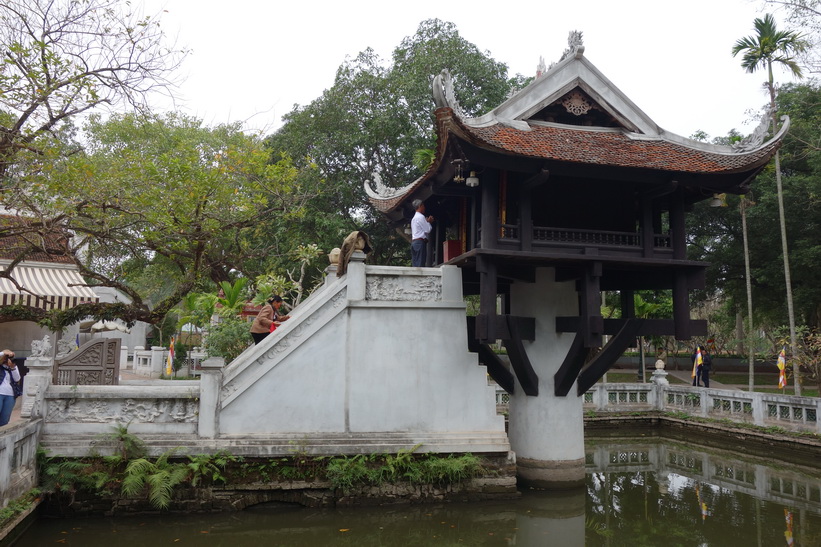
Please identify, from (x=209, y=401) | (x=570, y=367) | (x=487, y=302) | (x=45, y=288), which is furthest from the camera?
(x=45, y=288)

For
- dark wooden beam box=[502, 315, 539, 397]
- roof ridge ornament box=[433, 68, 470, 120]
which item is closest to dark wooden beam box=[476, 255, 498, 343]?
dark wooden beam box=[502, 315, 539, 397]

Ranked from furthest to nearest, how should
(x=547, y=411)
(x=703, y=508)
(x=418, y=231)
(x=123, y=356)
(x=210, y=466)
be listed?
(x=123, y=356) → (x=418, y=231) → (x=547, y=411) → (x=703, y=508) → (x=210, y=466)

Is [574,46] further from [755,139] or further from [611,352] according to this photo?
[611,352]

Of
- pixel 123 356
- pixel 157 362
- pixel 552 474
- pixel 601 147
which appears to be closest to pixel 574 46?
pixel 601 147

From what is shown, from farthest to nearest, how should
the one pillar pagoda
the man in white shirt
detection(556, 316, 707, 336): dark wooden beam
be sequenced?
the man in white shirt < detection(556, 316, 707, 336): dark wooden beam < the one pillar pagoda

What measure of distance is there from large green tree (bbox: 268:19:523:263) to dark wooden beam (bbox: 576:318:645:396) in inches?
462

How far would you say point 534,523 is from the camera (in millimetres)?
8086

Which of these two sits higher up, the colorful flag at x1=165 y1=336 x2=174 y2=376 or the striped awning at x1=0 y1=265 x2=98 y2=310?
the striped awning at x1=0 y1=265 x2=98 y2=310

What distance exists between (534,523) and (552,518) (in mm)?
411

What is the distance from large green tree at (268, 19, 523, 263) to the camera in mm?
20047

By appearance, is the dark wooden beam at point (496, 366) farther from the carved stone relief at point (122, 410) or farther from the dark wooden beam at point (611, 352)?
the carved stone relief at point (122, 410)

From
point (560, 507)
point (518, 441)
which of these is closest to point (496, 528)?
point (560, 507)

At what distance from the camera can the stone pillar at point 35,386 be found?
7.83 m

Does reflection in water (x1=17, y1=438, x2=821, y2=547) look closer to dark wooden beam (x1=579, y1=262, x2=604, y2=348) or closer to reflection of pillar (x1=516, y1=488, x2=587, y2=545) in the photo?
reflection of pillar (x1=516, y1=488, x2=587, y2=545)
